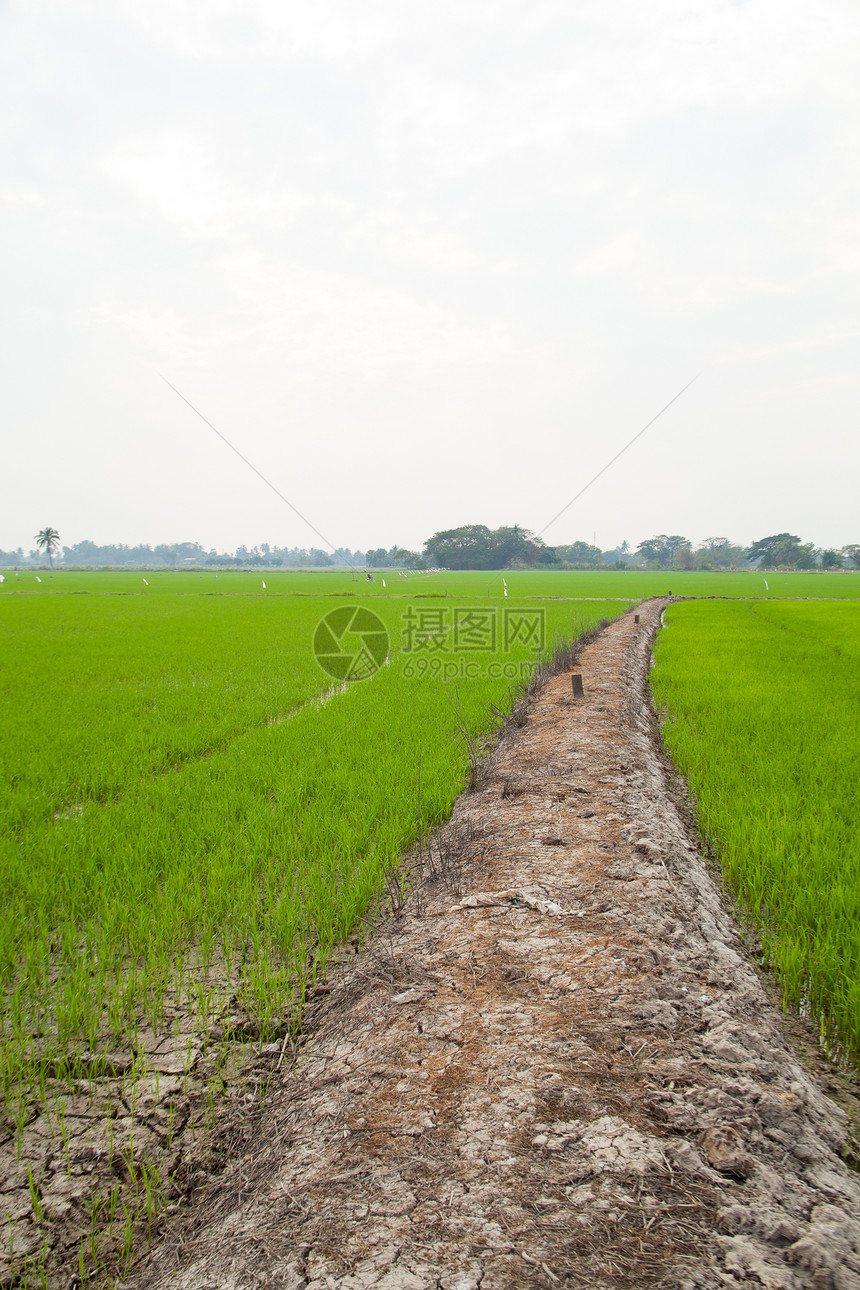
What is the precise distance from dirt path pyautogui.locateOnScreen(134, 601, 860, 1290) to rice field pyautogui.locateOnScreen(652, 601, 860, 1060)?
0.21m

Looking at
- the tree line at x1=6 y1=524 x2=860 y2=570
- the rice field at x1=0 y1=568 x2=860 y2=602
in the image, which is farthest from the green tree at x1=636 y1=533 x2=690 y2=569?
the rice field at x1=0 y1=568 x2=860 y2=602

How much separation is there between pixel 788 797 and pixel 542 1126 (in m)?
2.80

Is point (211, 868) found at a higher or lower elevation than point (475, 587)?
lower

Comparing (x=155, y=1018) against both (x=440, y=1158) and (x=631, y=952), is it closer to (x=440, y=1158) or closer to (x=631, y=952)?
(x=440, y=1158)

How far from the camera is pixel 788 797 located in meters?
3.57

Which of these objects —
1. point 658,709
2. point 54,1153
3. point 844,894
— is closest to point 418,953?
point 54,1153

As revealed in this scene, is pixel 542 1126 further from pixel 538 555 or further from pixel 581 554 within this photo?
pixel 581 554

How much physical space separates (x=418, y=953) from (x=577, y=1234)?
1204 millimetres

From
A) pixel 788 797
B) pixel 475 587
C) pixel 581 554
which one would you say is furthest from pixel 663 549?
pixel 788 797

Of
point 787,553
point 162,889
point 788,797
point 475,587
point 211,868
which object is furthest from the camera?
point 787,553

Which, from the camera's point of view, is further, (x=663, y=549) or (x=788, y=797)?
(x=663, y=549)

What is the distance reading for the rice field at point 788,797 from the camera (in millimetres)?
2160

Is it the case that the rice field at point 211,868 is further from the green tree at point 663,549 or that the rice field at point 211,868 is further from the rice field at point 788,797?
the green tree at point 663,549

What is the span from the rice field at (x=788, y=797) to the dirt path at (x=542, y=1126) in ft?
0.70
